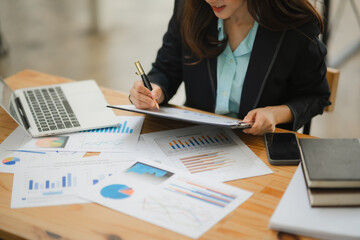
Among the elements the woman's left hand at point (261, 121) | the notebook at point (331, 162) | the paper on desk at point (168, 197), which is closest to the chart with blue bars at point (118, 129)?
the paper on desk at point (168, 197)

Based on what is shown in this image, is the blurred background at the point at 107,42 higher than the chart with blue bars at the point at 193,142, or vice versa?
the chart with blue bars at the point at 193,142

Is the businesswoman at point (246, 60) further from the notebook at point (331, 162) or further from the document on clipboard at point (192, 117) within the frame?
the notebook at point (331, 162)

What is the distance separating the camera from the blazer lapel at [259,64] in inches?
52.5

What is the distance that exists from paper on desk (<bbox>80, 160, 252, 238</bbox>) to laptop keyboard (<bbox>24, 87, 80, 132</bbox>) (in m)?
0.32

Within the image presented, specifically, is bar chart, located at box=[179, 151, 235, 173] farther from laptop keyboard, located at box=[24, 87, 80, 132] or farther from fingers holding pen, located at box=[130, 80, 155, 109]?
laptop keyboard, located at box=[24, 87, 80, 132]

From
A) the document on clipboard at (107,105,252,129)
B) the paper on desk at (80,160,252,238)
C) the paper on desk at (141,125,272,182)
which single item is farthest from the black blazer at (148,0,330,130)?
the paper on desk at (80,160,252,238)

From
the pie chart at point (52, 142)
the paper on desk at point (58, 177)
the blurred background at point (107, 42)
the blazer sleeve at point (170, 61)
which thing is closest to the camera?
the paper on desk at point (58, 177)

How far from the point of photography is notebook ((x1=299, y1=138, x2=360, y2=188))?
2.81 ft

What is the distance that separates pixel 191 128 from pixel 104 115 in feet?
0.89

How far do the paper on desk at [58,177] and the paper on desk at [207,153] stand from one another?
103 millimetres

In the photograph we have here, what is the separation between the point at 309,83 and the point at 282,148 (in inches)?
13.8

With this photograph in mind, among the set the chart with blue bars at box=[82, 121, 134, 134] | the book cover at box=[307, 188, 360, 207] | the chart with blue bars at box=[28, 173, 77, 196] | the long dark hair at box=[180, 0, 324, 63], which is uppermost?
the long dark hair at box=[180, 0, 324, 63]

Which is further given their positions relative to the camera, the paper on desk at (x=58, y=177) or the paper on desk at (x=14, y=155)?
the paper on desk at (x=14, y=155)

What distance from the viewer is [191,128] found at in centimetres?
125
